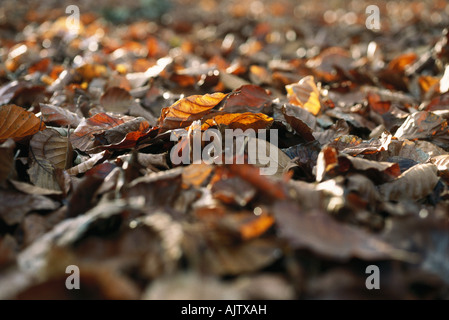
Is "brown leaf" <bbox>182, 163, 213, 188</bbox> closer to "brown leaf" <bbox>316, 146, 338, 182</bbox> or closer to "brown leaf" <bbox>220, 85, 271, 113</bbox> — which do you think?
"brown leaf" <bbox>316, 146, 338, 182</bbox>

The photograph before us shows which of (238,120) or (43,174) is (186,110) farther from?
(43,174)

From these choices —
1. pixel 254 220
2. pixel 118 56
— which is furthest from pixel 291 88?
pixel 118 56

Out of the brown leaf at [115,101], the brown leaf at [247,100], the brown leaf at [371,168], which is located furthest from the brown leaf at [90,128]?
the brown leaf at [371,168]

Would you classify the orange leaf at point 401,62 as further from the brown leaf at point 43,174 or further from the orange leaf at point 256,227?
the brown leaf at point 43,174

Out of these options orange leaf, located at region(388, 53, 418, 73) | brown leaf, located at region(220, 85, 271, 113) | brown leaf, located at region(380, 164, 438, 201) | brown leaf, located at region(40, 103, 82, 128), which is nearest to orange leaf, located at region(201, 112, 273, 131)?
brown leaf, located at region(220, 85, 271, 113)

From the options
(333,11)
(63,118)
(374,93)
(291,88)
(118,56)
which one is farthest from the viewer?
(333,11)

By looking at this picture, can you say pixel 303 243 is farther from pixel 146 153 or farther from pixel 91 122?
pixel 91 122
